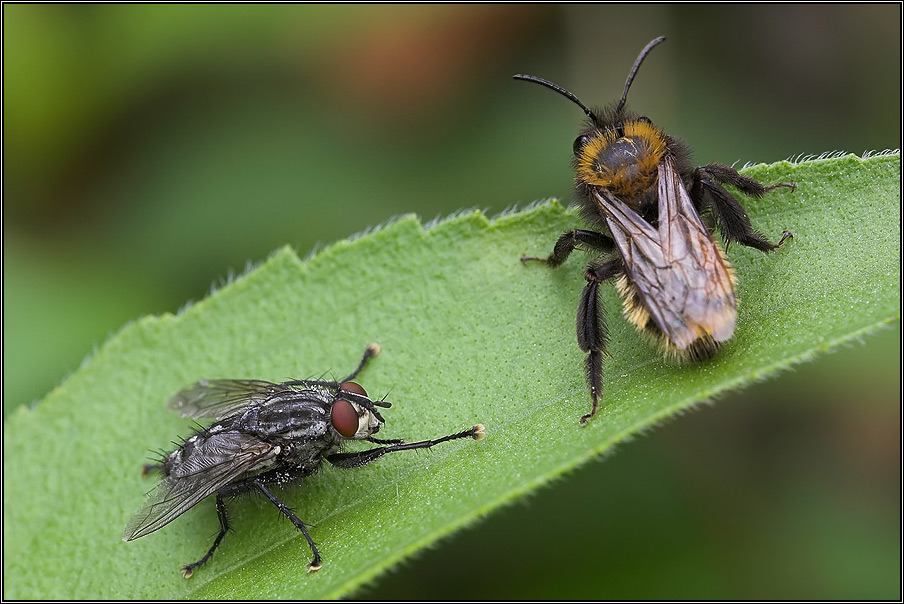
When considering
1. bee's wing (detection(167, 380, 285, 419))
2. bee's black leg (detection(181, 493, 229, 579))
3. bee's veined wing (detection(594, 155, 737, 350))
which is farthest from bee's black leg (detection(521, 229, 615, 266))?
bee's black leg (detection(181, 493, 229, 579))

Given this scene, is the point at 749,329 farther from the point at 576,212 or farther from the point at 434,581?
the point at 434,581

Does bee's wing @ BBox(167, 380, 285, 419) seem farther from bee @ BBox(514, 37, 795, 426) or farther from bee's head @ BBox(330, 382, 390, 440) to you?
bee @ BBox(514, 37, 795, 426)

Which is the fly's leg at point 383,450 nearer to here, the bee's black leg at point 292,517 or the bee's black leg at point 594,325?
the bee's black leg at point 292,517

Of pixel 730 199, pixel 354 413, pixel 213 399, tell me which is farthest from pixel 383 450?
pixel 730 199

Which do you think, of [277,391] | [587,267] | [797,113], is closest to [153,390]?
[277,391]

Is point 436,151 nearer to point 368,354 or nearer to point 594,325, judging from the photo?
point 368,354
